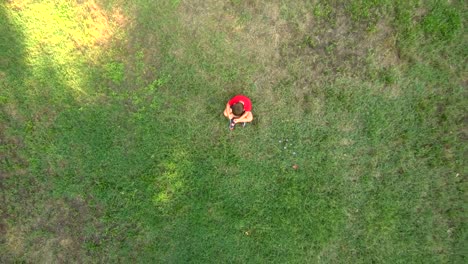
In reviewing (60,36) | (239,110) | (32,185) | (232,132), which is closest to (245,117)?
(239,110)

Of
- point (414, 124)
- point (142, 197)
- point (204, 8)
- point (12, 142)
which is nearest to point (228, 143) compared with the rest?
point (142, 197)

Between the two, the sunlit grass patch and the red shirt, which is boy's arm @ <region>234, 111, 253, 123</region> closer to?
the red shirt

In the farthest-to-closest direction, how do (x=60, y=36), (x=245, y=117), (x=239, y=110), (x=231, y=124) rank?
(x=60, y=36), (x=231, y=124), (x=245, y=117), (x=239, y=110)

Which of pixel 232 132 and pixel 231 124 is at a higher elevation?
pixel 231 124

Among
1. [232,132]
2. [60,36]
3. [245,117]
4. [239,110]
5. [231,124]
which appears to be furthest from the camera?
[60,36]

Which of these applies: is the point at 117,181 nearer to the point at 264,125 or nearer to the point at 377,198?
the point at 264,125

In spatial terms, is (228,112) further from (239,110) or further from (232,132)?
(232,132)
